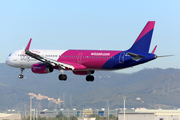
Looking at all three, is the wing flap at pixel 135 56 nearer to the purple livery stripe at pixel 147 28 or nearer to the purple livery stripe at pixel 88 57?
the purple livery stripe at pixel 88 57

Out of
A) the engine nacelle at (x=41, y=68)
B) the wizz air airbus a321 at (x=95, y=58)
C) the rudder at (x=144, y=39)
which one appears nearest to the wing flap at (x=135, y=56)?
the wizz air airbus a321 at (x=95, y=58)

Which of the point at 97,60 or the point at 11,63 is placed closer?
the point at 97,60

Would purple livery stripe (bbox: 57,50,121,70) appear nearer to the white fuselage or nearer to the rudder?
the white fuselage

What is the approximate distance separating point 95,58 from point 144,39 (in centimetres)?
969

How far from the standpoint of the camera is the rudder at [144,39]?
234ft

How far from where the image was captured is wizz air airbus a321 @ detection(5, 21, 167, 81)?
7000cm

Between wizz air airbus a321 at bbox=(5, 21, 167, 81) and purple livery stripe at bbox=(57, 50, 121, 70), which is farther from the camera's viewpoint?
purple livery stripe at bbox=(57, 50, 121, 70)

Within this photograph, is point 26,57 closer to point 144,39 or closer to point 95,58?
point 95,58

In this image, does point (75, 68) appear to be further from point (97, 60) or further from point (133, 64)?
point (133, 64)

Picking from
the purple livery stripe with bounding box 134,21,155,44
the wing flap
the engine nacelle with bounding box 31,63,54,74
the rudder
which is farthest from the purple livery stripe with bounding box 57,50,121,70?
the purple livery stripe with bounding box 134,21,155,44

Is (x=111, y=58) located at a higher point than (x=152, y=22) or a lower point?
lower

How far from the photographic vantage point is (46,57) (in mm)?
75188

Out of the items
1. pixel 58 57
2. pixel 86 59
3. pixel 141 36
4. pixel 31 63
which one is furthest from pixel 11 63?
pixel 141 36

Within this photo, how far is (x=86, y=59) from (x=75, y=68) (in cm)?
265
